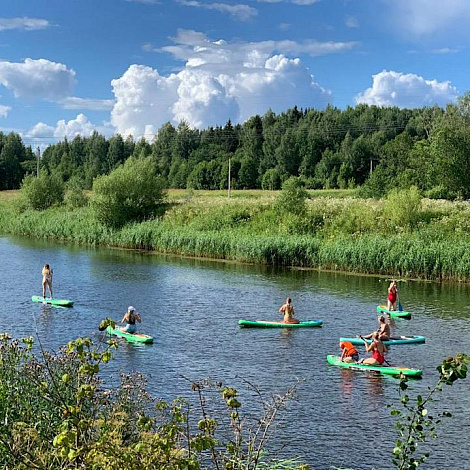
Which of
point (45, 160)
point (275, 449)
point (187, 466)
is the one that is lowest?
point (275, 449)

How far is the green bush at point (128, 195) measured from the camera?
54938 millimetres

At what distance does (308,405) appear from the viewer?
15.5 m

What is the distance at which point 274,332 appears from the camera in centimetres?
2362

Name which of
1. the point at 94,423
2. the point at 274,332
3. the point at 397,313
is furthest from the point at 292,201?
the point at 94,423

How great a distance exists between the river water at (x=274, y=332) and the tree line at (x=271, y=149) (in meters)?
33.4

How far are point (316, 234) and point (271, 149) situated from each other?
60710 mm

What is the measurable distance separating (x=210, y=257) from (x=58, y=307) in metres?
18.6

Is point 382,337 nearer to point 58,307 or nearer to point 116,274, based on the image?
point 58,307

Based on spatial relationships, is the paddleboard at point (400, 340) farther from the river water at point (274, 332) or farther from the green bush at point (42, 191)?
the green bush at point (42, 191)

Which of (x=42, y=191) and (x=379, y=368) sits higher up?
(x=42, y=191)

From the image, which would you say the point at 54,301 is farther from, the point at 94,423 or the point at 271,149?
the point at 271,149

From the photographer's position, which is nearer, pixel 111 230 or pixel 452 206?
pixel 452 206

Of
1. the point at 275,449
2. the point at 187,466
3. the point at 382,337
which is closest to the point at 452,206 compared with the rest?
the point at 382,337

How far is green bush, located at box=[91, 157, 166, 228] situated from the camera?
54.9 metres
